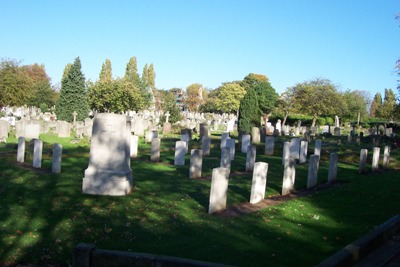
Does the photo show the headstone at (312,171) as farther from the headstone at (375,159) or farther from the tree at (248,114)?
the tree at (248,114)

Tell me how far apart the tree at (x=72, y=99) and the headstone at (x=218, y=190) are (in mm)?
36093

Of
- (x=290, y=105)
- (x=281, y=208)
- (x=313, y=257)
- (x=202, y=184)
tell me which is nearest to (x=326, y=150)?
(x=202, y=184)

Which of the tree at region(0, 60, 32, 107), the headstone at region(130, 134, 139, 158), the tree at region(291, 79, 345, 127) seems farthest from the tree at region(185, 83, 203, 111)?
the headstone at region(130, 134, 139, 158)

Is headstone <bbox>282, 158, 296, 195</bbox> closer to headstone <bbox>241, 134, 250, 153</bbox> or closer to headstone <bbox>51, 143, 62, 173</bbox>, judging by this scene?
headstone <bbox>51, 143, 62, 173</bbox>

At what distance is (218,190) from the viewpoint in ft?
31.1

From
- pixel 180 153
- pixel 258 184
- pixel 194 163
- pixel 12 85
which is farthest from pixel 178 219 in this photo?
pixel 12 85

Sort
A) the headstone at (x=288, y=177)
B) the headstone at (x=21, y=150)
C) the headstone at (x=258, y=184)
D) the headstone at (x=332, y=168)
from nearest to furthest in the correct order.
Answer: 1. the headstone at (x=258, y=184)
2. the headstone at (x=288, y=177)
3. the headstone at (x=332, y=168)
4. the headstone at (x=21, y=150)

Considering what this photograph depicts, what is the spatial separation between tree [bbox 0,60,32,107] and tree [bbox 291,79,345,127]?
30.6m

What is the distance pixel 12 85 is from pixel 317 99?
3295 centimetres

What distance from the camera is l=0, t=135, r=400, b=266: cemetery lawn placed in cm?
Answer: 662

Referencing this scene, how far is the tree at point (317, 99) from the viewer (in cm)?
4670

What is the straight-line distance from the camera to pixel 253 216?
924 centimetres

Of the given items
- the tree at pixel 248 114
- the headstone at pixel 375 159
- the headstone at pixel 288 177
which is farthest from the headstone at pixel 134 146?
the tree at pixel 248 114

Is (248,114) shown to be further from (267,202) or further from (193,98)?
(193,98)
